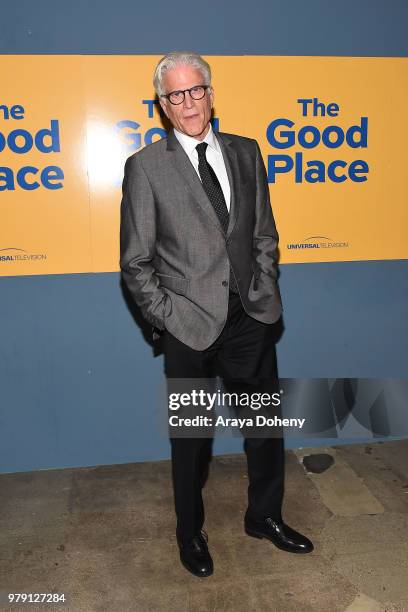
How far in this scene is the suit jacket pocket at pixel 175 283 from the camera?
7.37 feet

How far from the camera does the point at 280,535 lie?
2484 mm

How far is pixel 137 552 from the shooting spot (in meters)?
2.49

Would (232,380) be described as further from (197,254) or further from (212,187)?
(212,187)

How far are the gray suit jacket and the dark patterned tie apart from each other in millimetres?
33

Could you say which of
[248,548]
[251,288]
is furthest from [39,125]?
[248,548]

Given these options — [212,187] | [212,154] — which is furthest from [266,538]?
[212,154]

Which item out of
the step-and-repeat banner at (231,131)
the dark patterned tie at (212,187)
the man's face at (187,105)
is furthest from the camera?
the step-and-repeat banner at (231,131)

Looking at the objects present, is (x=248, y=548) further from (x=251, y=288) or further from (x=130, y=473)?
(x=251, y=288)

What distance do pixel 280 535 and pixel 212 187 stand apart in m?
1.50

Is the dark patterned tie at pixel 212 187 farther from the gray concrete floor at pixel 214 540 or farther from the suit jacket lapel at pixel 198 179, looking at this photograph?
the gray concrete floor at pixel 214 540

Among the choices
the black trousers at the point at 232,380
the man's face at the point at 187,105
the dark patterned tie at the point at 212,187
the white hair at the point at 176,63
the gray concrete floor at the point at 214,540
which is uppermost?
the white hair at the point at 176,63

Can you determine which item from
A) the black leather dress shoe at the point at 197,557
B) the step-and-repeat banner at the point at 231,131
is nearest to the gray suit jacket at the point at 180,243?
the step-and-repeat banner at the point at 231,131

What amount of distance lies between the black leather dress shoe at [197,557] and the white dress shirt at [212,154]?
139 cm

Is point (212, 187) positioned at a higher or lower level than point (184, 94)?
lower
